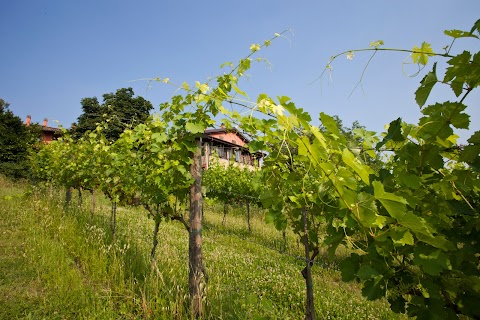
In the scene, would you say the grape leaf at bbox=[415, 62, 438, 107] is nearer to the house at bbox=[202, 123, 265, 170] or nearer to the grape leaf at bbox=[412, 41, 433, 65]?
the grape leaf at bbox=[412, 41, 433, 65]

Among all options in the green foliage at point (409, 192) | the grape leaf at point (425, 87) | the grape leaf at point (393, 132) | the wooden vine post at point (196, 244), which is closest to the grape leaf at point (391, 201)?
the green foliage at point (409, 192)

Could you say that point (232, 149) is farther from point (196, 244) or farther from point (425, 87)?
point (425, 87)

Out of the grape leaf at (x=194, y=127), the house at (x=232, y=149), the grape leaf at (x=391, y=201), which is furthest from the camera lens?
the house at (x=232, y=149)

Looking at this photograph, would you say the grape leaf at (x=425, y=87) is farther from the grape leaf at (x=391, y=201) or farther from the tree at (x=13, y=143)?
the tree at (x=13, y=143)

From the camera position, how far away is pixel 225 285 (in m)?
4.50

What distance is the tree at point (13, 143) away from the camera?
65.6 ft

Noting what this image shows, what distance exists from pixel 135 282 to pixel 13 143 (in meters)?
23.7

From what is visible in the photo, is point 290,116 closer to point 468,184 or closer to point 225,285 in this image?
point 468,184

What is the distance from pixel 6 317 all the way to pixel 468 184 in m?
4.69

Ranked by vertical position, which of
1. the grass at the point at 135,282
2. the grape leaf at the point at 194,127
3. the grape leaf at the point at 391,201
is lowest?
the grass at the point at 135,282

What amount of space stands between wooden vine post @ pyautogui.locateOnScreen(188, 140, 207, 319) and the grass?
0.43 feet

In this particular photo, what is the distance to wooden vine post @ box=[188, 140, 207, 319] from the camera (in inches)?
117

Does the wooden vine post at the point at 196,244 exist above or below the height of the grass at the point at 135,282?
above

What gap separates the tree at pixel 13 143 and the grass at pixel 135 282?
1596 cm
